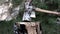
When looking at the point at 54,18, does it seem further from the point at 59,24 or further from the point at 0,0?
the point at 0,0

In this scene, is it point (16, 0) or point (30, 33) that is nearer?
point (30, 33)

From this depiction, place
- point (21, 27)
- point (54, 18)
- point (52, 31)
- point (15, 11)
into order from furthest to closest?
1. point (15, 11)
2. point (54, 18)
3. point (52, 31)
4. point (21, 27)

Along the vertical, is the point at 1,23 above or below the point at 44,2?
below

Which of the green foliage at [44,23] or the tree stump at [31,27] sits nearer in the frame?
the tree stump at [31,27]

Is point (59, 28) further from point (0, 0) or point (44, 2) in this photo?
point (0, 0)

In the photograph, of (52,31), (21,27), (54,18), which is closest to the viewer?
(21,27)

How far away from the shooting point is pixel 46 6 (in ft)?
17.4

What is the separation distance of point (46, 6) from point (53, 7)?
0.73 ft

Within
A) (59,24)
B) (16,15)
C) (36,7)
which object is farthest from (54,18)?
(16,15)

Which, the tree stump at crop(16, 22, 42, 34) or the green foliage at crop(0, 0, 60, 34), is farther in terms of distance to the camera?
the green foliage at crop(0, 0, 60, 34)

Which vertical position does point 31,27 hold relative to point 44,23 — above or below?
above

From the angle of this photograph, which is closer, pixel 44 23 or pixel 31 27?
pixel 31 27

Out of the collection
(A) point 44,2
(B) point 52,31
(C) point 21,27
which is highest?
(A) point 44,2

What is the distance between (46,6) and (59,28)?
0.80 meters
